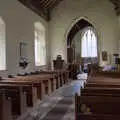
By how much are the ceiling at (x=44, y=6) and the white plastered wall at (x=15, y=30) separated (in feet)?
1.32

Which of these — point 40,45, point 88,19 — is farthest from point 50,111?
point 88,19

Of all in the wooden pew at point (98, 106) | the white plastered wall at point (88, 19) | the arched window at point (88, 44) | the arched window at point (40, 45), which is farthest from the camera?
the arched window at point (88, 44)

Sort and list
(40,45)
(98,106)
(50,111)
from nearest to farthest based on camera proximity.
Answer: (98,106) < (50,111) < (40,45)

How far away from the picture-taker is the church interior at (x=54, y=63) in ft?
11.3

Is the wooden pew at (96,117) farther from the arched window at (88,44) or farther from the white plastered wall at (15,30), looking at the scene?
the arched window at (88,44)

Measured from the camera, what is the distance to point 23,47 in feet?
34.1

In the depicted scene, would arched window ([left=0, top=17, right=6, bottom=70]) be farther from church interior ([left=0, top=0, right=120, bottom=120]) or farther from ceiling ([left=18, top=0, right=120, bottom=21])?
ceiling ([left=18, top=0, right=120, bottom=21])

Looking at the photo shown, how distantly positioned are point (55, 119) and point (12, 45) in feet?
16.7

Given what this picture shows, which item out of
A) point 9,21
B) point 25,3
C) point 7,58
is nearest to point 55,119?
point 7,58

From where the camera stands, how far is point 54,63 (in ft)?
47.6

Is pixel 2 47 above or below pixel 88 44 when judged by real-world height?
below

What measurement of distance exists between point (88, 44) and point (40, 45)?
867cm

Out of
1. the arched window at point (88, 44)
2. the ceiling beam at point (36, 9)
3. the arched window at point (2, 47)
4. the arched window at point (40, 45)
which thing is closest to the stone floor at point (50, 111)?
the arched window at point (2, 47)

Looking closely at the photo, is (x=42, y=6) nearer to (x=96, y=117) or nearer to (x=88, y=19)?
(x=88, y=19)
